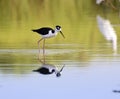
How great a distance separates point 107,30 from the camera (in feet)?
44.5

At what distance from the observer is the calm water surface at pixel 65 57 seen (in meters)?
7.97

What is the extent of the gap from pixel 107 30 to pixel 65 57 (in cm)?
344

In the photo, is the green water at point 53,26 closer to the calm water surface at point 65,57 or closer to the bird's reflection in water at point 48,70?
the calm water surface at point 65,57

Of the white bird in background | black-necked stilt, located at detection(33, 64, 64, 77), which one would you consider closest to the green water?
the white bird in background

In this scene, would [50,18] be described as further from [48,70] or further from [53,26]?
[48,70]

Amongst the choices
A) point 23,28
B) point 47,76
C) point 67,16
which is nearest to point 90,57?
point 47,76

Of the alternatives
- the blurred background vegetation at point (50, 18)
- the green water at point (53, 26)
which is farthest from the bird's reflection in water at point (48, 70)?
the blurred background vegetation at point (50, 18)

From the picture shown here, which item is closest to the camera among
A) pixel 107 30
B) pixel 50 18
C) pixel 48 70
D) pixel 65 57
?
pixel 48 70

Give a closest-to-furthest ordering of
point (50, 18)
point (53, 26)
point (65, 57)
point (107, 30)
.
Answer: point (65, 57), point (107, 30), point (53, 26), point (50, 18)

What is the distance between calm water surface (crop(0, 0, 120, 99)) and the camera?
314 inches

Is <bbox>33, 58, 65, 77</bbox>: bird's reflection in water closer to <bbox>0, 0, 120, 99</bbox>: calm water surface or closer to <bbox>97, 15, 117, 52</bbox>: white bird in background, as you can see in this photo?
<bbox>0, 0, 120, 99</bbox>: calm water surface

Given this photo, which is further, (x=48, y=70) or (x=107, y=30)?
(x=107, y=30)

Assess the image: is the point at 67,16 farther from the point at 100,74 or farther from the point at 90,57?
the point at 100,74

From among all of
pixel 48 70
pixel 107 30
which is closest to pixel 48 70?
pixel 48 70
